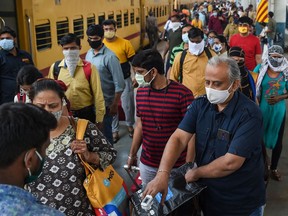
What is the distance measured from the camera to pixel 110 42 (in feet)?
20.9

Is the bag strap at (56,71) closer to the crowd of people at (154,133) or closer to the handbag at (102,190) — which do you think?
the crowd of people at (154,133)

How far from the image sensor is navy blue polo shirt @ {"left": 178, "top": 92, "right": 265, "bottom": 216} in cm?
241

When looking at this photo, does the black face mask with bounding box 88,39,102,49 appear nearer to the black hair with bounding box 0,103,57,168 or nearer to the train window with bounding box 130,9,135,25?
the black hair with bounding box 0,103,57,168

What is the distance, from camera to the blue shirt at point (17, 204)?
52.5 inches

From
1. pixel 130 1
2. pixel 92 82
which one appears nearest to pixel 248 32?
pixel 92 82

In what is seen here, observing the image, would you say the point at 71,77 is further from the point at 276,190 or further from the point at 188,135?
the point at 276,190

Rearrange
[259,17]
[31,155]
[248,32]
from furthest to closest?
[259,17]
[248,32]
[31,155]

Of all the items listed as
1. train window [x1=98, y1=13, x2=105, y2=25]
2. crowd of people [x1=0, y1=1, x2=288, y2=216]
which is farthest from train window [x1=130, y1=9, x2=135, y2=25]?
crowd of people [x1=0, y1=1, x2=288, y2=216]

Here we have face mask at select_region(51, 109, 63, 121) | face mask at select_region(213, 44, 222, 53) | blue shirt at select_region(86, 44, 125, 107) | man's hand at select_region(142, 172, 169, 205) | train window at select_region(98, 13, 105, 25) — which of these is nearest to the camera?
man's hand at select_region(142, 172, 169, 205)

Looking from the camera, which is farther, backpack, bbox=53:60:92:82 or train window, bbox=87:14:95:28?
train window, bbox=87:14:95:28

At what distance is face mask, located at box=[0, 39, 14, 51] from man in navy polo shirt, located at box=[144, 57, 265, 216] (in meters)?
3.20

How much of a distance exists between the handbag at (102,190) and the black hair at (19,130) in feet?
3.25

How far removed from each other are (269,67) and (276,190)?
4.49ft

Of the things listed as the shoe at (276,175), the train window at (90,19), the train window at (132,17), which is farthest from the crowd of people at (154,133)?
the train window at (132,17)
